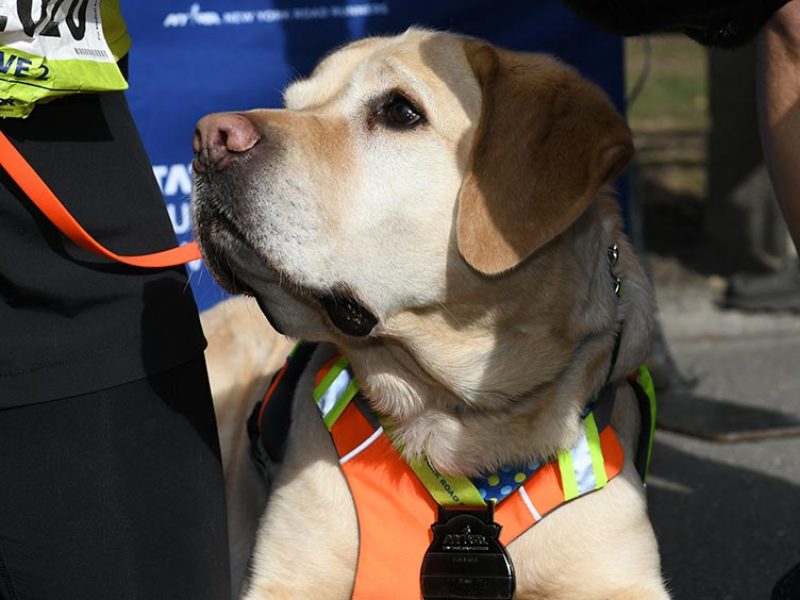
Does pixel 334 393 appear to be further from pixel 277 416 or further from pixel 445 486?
pixel 445 486

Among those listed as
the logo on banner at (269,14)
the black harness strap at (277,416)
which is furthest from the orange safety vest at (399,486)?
the logo on banner at (269,14)

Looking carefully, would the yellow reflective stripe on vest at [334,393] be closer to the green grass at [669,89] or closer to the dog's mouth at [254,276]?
the dog's mouth at [254,276]

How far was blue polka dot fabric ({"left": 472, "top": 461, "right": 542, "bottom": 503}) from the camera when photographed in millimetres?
2838

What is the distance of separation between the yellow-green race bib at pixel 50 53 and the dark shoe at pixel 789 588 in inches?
80.2

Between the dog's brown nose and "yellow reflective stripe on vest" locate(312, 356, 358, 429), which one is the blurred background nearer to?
"yellow reflective stripe on vest" locate(312, 356, 358, 429)

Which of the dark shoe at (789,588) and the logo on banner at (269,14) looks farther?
the logo on banner at (269,14)

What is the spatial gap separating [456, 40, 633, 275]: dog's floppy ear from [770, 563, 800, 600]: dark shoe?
115cm

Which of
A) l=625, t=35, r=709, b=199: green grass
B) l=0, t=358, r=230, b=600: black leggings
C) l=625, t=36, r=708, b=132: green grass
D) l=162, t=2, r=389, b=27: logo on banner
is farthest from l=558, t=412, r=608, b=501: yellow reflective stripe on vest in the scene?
l=625, t=36, r=708, b=132: green grass

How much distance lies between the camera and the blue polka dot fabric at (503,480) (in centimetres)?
284

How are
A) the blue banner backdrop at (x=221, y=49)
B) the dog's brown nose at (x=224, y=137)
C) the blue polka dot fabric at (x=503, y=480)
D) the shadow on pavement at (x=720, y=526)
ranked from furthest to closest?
the blue banner backdrop at (x=221, y=49) → the shadow on pavement at (x=720, y=526) → the blue polka dot fabric at (x=503, y=480) → the dog's brown nose at (x=224, y=137)

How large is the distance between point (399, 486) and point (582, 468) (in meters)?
0.44

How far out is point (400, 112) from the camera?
2.74 m

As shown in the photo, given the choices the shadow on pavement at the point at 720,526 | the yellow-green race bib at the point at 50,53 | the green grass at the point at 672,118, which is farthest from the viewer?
the green grass at the point at 672,118

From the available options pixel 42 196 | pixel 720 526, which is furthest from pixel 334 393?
pixel 720 526
